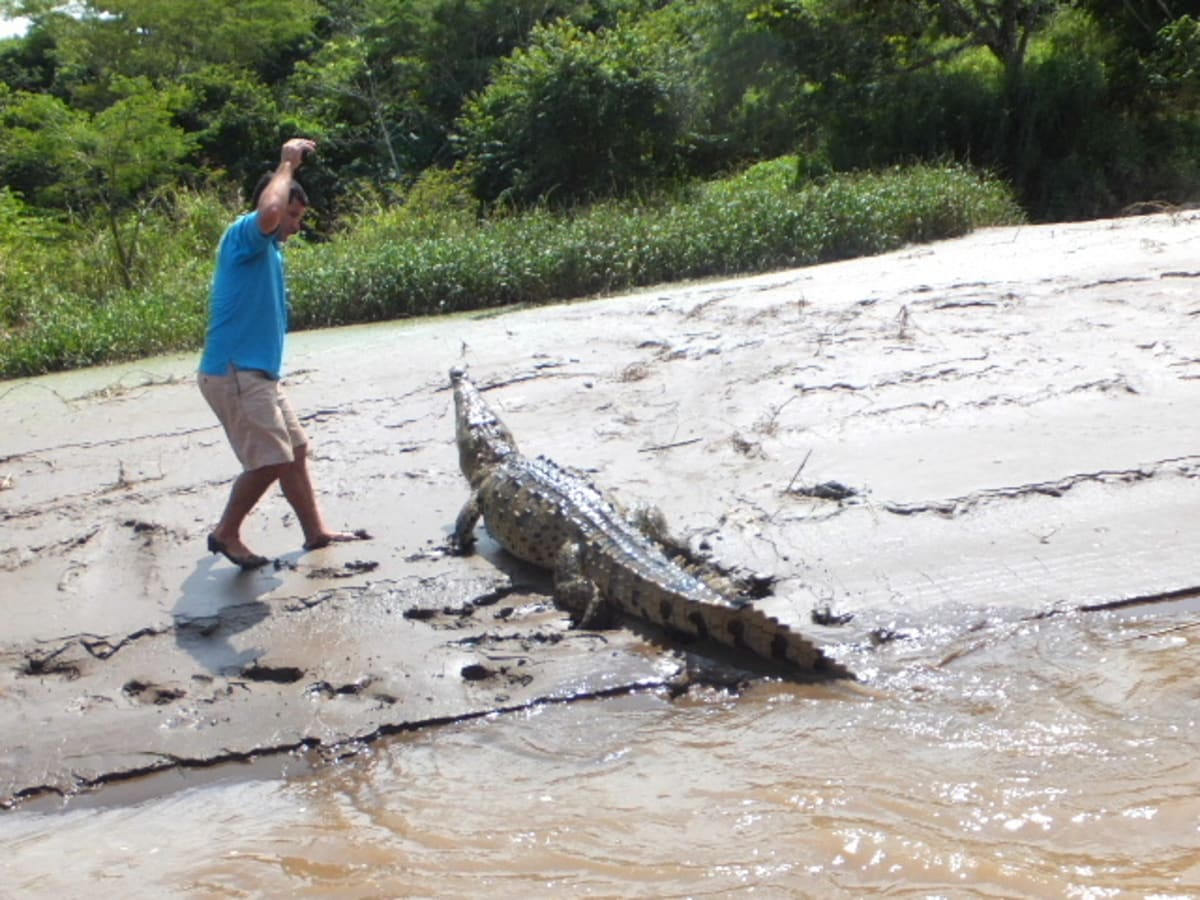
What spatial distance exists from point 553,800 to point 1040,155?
17.3 meters

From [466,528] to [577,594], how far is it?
931 millimetres

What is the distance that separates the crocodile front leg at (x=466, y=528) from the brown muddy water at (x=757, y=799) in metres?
1.52

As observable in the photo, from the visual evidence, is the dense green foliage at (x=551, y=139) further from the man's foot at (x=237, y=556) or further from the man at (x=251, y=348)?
the man at (x=251, y=348)

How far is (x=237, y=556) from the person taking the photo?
597cm

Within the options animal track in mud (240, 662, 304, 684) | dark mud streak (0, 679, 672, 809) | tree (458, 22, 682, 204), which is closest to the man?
animal track in mud (240, 662, 304, 684)

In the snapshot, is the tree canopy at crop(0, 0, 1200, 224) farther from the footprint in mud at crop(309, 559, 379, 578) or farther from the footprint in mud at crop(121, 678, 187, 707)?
the footprint in mud at crop(121, 678, 187, 707)

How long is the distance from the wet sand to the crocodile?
139 mm

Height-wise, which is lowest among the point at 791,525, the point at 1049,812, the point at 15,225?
the point at 1049,812

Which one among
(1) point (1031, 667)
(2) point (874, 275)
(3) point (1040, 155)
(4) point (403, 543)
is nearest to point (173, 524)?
(4) point (403, 543)

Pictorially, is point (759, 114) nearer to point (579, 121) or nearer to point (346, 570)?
point (579, 121)

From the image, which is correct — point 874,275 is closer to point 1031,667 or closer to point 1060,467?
point 1060,467

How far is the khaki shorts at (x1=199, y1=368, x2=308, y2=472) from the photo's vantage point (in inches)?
223

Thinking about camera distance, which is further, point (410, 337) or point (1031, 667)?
point (410, 337)

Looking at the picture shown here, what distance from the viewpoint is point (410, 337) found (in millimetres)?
10539
